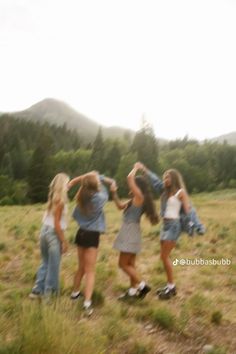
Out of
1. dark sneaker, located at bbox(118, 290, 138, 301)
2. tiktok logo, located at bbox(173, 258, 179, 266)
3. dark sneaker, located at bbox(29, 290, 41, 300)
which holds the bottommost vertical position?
tiktok logo, located at bbox(173, 258, 179, 266)

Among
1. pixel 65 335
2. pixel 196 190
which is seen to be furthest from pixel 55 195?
pixel 196 190

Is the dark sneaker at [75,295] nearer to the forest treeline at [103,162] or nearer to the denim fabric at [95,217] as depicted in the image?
the denim fabric at [95,217]

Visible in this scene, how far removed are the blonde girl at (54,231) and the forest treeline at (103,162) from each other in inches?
1250

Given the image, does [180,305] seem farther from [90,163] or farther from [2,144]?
[2,144]

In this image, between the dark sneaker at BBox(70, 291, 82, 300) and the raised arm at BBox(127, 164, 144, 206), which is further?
the raised arm at BBox(127, 164, 144, 206)

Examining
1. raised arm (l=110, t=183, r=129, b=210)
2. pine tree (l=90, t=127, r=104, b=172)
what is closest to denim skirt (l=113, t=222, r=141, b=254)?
raised arm (l=110, t=183, r=129, b=210)

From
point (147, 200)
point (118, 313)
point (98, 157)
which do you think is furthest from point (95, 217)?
point (98, 157)

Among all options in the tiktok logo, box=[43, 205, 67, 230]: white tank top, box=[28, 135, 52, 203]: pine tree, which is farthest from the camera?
box=[28, 135, 52, 203]: pine tree

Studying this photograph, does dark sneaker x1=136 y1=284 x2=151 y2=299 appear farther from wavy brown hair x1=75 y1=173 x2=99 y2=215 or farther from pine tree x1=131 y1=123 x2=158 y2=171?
pine tree x1=131 y1=123 x2=158 y2=171

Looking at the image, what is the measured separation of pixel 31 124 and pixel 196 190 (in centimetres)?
5034

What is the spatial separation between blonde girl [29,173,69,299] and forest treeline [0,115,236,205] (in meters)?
31.8

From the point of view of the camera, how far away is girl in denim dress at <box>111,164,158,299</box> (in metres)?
6.07

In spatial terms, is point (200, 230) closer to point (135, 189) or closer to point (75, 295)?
point (135, 189)

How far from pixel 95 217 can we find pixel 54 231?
545mm
